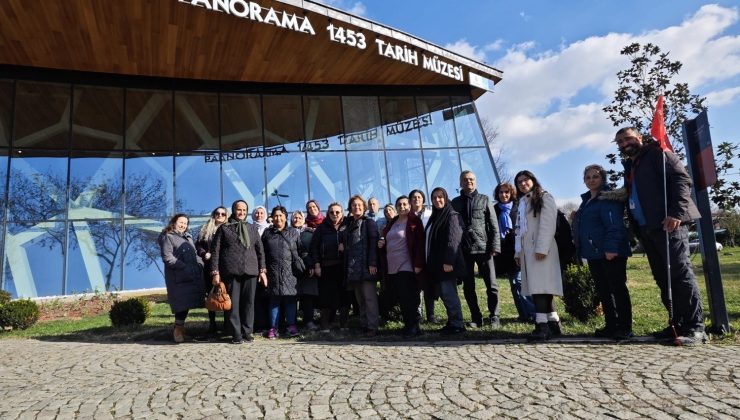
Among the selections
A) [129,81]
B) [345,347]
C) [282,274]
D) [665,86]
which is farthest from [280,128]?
[665,86]

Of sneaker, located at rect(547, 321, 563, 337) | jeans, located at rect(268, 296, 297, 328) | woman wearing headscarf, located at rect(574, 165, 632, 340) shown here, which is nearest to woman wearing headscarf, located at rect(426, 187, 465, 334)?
sneaker, located at rect(547, 321, 563, 337)

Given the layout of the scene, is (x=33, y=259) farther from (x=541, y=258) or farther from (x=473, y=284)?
(x=541, y=258)

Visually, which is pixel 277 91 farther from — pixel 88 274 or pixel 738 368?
pixel 738 368

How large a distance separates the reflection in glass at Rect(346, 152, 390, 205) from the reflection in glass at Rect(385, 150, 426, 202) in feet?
0.83

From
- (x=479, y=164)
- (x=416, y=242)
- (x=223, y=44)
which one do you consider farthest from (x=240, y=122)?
(x=416, y=242)

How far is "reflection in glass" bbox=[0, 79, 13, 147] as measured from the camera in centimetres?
1253

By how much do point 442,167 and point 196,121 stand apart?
7813 mm

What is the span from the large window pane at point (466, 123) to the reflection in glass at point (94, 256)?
10.8 m

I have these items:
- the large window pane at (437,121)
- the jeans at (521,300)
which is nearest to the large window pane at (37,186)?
the large window pane at (437,121)

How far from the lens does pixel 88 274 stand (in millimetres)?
12266

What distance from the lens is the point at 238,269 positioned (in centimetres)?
569

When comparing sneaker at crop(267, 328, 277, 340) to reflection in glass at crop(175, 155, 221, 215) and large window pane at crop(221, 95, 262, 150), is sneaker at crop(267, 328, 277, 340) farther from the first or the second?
large window pane at crop(221, 95, 262, 150)

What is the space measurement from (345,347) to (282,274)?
154 cm

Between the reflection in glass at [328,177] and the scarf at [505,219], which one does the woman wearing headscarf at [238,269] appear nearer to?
the scarf at [505,219]
